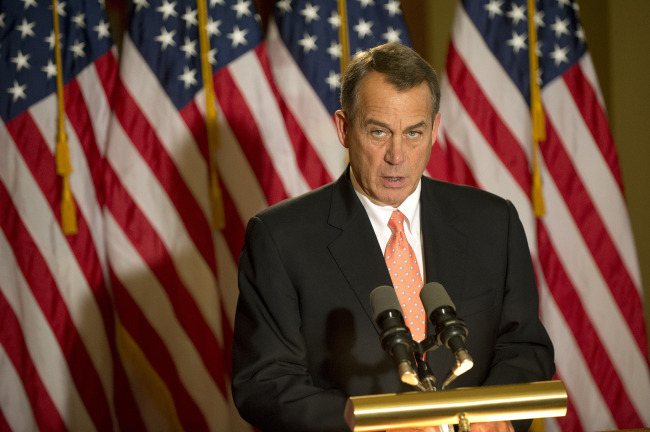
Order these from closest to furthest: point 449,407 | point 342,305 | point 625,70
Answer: point 449,407
point 342,305
point 625,70

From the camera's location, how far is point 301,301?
5.85 ft

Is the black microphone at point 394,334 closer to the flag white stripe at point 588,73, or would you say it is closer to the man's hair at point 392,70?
the man's hair at point 392,70

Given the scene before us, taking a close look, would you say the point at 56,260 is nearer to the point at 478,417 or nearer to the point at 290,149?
the point at 290,149

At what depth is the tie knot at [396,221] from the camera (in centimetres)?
186

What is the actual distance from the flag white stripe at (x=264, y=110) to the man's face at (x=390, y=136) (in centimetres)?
157

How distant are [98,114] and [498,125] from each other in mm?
2002

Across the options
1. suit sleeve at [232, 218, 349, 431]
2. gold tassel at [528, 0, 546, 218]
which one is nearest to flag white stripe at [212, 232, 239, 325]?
gold tassel at [528, 0, 546, 218]

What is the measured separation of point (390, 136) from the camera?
1.74m

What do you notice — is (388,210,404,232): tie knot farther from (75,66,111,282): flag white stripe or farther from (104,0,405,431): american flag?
(75,66,111,282): flag white stripe

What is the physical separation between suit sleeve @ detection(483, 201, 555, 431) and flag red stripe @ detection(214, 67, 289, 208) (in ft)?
5.29

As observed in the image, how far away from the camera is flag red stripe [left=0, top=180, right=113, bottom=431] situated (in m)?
3.32

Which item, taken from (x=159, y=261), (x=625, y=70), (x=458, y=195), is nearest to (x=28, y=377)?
(x=159, y=261)

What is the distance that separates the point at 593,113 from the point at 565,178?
1.14 feet

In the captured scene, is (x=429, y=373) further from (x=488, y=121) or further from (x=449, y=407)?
(x=488, y=121)
